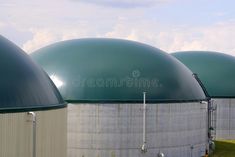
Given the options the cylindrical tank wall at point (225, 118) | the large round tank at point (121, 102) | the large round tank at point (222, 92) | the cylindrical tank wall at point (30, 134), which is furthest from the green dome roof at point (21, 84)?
the cylindrical tank wall at point (225, 118)

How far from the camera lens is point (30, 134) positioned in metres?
22.5

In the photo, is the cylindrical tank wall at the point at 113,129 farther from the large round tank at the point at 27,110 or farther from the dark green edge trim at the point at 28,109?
the dark green edge trim at the point at 28,109

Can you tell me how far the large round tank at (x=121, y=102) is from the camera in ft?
113

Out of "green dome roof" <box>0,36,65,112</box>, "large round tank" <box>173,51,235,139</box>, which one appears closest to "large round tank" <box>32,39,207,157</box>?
"green dome roof" <box>0,36,65,112</box>

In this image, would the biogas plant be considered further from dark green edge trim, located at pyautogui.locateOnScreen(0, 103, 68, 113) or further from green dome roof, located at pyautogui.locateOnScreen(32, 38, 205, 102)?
dark green edge trim, located at pyautogui.locateOnScreen(0, 103, 68, 113)

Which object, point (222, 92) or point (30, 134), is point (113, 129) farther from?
point (222, 92)

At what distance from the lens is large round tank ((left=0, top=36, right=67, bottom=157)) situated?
21.3 metres

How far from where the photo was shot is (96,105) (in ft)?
113

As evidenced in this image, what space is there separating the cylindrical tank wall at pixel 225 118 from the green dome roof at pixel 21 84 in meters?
31.2

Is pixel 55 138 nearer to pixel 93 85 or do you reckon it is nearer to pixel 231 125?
pixel 93 85

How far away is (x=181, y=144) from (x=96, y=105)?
7.41m

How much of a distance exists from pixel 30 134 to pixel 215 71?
118 feet

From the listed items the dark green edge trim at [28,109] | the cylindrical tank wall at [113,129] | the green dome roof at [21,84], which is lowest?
the cylindrical tank wall at [113,129]

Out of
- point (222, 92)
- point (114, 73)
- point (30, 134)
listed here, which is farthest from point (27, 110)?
point (222, 92)
